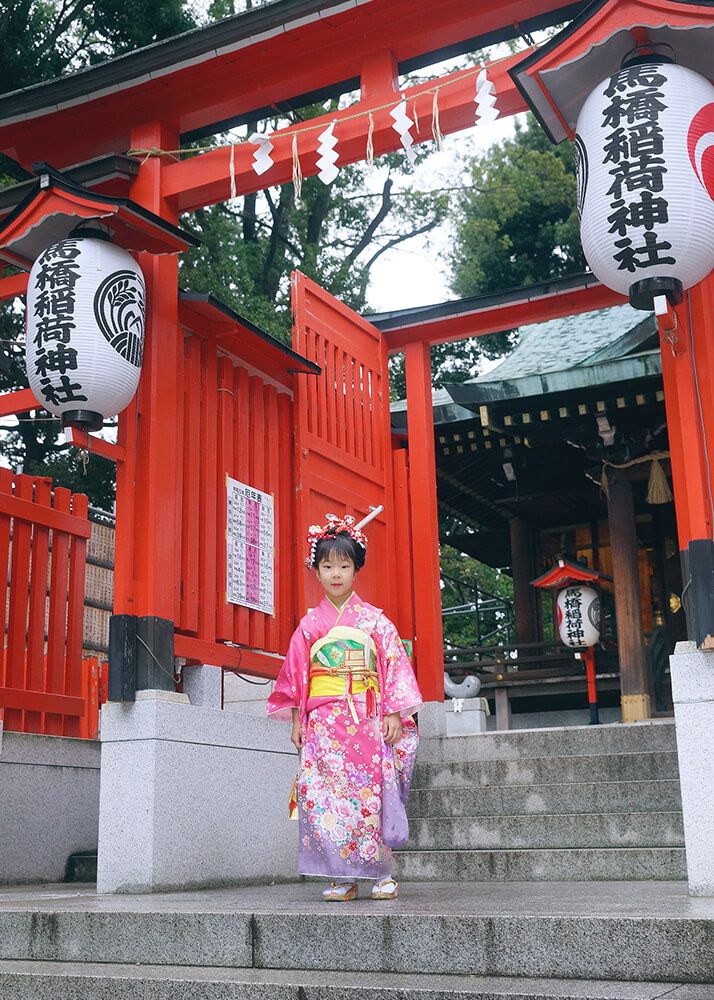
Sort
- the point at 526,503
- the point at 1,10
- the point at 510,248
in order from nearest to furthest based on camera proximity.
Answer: the point at 526,503
the point at 1,10
the point at 510,248

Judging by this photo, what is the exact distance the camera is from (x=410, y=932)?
3.85 m

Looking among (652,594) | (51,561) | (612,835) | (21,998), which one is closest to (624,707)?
(652,594)

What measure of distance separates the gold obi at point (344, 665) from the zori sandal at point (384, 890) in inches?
31.0

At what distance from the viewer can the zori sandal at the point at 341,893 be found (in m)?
4.94

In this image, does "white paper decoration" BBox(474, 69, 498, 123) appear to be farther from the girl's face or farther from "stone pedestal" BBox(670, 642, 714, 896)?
"stone pedestal" BBox(670, 642, 714, 896)

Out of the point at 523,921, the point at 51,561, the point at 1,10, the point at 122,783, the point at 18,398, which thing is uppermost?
the point at 1,10

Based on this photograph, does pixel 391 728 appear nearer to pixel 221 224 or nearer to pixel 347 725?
pixel 347 725

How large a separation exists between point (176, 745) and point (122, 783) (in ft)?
1.21

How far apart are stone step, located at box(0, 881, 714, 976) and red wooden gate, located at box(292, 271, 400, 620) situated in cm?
335

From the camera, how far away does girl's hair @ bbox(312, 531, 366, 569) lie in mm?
5293

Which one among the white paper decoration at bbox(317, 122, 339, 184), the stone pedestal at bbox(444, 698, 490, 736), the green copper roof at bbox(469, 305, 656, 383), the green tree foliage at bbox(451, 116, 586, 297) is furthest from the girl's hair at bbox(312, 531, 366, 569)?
the green tree foliage at bbox(451, 116, 586, 297)

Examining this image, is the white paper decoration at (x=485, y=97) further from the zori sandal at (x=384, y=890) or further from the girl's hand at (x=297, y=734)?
the zori sandal at (x=384, y=890)

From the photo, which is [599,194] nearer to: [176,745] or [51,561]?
[176,745]

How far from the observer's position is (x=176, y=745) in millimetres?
6250
